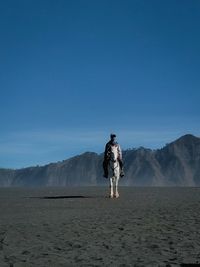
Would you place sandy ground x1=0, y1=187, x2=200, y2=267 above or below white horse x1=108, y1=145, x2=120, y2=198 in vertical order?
below

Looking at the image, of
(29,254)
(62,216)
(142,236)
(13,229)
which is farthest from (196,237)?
(62,216)

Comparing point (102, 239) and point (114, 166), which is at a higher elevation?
point (114, 166)

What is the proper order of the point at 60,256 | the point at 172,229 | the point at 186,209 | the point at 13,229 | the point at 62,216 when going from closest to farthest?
the point at 60,256, the point at 172,229, the point at 13,229, the point at 62,216, the point at 186,209

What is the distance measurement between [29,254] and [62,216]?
5.42m

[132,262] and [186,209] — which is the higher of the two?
[186,209]

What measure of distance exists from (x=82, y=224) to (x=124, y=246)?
10.2 ft

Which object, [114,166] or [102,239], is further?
[114,166]

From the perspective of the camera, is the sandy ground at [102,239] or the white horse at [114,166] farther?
the white horse at [114,166]

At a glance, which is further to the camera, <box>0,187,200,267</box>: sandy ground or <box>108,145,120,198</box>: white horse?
<box>108,145,120,198</box>: white horse

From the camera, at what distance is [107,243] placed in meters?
9.27

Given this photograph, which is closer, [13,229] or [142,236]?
[142,236]

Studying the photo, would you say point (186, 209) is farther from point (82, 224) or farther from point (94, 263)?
point (94, 263)

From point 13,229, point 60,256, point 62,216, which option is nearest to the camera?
point 60,256

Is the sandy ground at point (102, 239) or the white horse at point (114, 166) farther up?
the white horse at point (114, 166)
